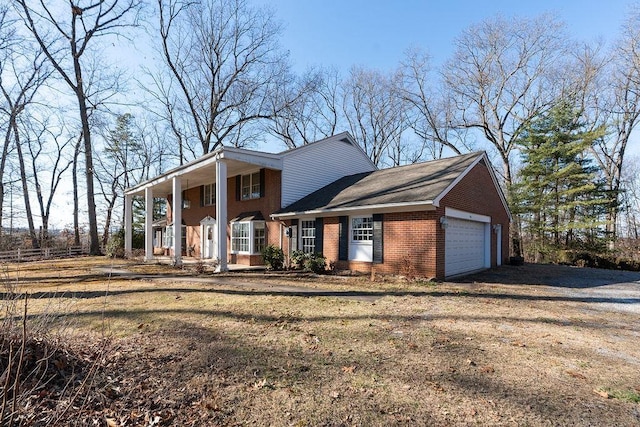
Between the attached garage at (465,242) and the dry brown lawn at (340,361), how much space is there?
423 centimetres

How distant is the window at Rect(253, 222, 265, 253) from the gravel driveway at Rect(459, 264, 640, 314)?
9.18m

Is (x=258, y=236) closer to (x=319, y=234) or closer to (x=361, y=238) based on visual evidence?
(x=319, y=234)

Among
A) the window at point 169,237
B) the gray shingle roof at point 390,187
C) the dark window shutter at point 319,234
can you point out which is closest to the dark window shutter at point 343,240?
the gray shingle roof at point 390,187

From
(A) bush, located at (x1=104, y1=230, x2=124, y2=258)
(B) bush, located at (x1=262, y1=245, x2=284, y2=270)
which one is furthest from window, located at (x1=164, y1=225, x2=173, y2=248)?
(B) bush, located at (x1=262, y1=245, x2=284, y2=270)

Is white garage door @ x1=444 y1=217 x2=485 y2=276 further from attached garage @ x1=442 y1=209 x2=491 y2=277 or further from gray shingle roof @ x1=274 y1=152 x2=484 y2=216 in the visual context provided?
gray shingle roof @ x1=274 y1=152 x2=484 y2=216

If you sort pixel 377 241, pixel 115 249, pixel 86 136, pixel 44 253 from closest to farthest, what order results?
1. pixel 377 241
2. pixel 115 249
3. pixel 86 136
4. pixel 44 253

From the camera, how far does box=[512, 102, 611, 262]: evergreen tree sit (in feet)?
66.9

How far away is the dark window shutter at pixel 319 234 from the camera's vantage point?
46.5 ft

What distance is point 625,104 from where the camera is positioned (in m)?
24.9

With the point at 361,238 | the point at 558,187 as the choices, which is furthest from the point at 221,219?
the point at 558,187

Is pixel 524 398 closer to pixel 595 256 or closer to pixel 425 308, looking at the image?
pixel 425 308

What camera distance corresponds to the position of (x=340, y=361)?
4.36m

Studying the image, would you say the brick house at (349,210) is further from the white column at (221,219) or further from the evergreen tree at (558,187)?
the evergreen tree at (558,187)

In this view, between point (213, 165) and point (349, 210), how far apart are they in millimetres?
6989
